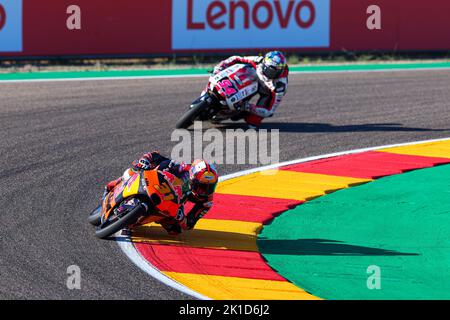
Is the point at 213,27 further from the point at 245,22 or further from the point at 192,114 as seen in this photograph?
the point at 192,114

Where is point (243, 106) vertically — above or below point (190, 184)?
above

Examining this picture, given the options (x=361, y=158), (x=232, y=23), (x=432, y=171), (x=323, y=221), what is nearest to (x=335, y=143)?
(x=361, y=158)

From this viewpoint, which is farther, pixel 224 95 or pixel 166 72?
pixel 166 72

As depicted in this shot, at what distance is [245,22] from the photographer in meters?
19.3

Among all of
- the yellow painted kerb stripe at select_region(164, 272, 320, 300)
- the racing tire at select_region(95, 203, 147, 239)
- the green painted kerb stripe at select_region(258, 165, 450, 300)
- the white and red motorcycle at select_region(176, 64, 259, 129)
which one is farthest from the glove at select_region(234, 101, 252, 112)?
the yellow painted kerb stripe at select_region(164, 272, 320, 300)

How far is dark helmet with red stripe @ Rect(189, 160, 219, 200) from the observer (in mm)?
9055

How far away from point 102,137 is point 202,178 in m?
4.87

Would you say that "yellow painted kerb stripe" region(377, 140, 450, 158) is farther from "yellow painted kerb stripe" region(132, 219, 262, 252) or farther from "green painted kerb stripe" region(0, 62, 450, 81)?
"green painted kerb stripe" region(0, 62, 450, 81)

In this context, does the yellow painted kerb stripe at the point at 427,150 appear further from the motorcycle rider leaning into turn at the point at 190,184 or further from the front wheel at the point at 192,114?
the motorcycle rider leaning into turn at the point at 190,184

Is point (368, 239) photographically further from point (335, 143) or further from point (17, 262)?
point (335, 143)

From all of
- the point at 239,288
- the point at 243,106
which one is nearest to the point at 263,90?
the point at 243,106

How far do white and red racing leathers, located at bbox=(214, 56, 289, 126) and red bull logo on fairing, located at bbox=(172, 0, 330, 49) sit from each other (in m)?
5.02

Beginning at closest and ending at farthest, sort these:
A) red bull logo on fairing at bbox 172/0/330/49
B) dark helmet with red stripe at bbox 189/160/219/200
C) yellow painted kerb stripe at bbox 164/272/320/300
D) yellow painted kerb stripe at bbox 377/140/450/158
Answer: yellow painted kerb stripe at bbox 164/272/320/300
dark helmet with red stripe at bbox 189/160/219/200
yellow painted kerb stripe at bbox 377/140/450/158
red bull logo on fairing at bbox 172/0/330/49

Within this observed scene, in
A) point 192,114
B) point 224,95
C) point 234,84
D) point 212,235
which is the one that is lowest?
point 212,235
